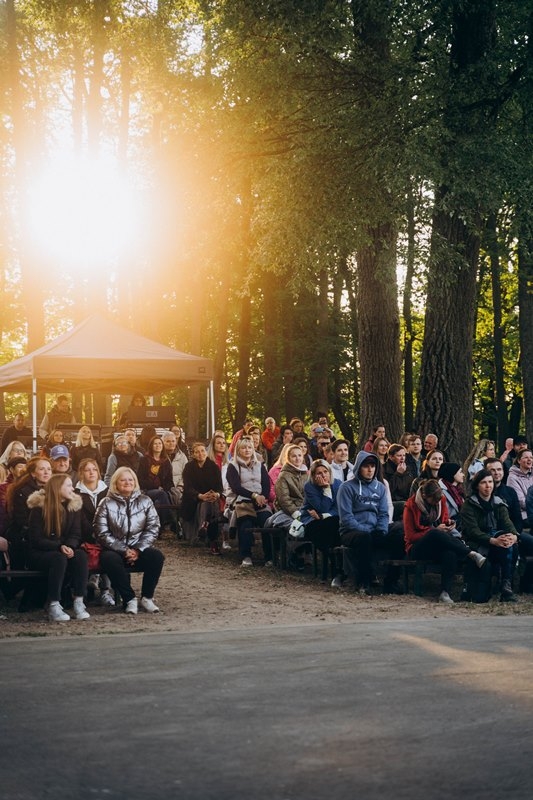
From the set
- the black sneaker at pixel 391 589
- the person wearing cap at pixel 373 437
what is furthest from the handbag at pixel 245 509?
the black sneaker at pixel 391 589

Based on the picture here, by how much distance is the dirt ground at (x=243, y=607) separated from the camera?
1073 centimetres

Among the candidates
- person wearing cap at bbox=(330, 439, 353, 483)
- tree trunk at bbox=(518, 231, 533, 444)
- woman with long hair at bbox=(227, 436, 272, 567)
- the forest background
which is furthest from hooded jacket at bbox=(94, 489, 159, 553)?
tree trunk at bbox=(518, 231, 533, 444)

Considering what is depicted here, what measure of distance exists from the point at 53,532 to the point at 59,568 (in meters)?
0.38

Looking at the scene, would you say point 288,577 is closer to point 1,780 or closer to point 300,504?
point 300,504

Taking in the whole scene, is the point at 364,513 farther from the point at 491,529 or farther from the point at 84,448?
the point at 84,448

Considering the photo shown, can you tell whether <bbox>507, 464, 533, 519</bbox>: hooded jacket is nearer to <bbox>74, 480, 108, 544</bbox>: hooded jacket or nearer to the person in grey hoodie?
the person in grey hoodie

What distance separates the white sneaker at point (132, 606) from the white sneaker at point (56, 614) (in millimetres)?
699

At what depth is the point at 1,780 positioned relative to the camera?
533 centimetres

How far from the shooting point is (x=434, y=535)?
42.5 feet

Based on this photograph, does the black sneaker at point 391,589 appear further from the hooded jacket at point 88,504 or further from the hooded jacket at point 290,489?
the hooded jacket at point 88,504

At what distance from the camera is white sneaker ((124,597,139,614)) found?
1155 centimetres

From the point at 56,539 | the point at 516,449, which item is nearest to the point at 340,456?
the point at 516,449

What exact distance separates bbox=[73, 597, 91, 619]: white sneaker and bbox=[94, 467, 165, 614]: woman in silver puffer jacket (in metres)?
0.48

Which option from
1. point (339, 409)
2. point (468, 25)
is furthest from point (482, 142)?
point (339, 409)
